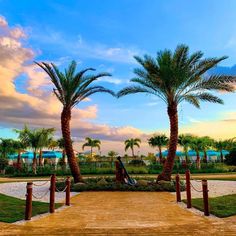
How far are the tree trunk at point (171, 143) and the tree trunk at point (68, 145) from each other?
16.8 ft

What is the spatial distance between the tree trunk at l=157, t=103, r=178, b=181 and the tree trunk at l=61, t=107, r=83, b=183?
5136mm

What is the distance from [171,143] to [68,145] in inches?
255

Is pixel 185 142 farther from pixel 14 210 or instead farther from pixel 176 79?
pixel 14 210

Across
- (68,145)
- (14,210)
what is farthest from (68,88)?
(14,210)

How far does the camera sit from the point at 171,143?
20953mm

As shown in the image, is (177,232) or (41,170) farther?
(41,170)

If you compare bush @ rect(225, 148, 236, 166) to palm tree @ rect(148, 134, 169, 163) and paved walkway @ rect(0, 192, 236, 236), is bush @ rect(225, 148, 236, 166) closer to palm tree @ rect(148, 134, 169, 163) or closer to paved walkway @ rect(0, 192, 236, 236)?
palm tree @ rect(148, 134, 169, 163)

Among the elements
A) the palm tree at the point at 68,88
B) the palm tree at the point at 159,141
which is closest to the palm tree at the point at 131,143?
the palm tree at the point at 159,141

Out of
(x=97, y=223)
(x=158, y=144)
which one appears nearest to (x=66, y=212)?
(x=97, y=223)

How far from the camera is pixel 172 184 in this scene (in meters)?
19.4

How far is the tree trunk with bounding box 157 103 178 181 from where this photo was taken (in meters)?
20.8

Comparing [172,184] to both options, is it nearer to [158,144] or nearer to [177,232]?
[177,232]

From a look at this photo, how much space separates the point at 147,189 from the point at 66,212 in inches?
337

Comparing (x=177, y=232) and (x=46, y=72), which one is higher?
(x=46, y=72)
